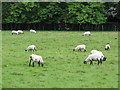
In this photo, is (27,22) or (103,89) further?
(27,22)

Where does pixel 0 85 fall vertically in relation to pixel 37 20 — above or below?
below

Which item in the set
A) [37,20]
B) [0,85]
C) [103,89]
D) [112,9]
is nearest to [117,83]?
[103,89]

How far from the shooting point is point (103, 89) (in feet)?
38.4

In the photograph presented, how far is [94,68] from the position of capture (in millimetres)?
15625

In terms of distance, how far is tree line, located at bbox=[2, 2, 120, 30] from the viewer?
195 feet

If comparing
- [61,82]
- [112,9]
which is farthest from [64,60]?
[112,9]

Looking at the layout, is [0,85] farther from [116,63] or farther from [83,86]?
[116,63]

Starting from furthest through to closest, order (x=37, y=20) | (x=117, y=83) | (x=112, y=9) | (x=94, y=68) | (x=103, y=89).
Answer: (x=112, y=9) < (x=37, y=20) < (x=94, y=68) < (x=117, y=83) < (x=103, y=89)

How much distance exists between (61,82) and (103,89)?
181cm

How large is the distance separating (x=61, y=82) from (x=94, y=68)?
3169 mm

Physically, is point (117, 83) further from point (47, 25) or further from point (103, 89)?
point (47, 25)

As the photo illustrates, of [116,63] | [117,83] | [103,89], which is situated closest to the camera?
[103,89]

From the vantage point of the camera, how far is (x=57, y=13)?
2387 inches

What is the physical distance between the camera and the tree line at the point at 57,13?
2344 inches
